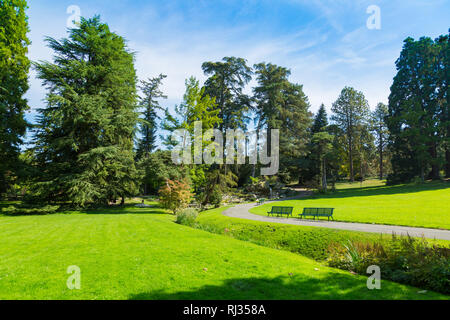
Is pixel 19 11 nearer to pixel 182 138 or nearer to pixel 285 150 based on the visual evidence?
pixel 182 138

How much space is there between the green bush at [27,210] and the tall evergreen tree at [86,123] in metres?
1.25

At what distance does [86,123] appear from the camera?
2250cm

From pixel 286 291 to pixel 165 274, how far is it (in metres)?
2.78

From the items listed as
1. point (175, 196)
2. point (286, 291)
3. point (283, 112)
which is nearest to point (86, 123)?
point (175, 196)

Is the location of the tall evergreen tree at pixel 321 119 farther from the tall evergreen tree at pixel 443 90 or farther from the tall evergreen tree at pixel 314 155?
the tall evergreen tree at pixel 443 90

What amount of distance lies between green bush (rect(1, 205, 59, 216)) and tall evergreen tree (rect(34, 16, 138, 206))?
125 centimetres

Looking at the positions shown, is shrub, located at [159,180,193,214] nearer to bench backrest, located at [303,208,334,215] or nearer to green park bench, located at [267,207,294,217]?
green park bench, located at [267,207,294,217]

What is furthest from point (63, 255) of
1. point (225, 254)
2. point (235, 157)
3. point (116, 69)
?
point (235, 157)

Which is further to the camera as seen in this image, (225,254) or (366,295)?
(225,254)

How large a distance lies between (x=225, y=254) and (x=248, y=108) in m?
34.8

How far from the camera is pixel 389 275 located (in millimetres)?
6316

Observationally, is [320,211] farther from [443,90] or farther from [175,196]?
[443,90]

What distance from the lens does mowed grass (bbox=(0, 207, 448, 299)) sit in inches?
174

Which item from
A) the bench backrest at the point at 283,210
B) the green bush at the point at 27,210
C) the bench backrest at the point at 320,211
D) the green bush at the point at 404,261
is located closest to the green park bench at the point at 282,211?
the bench backrest at the point at 283,210
